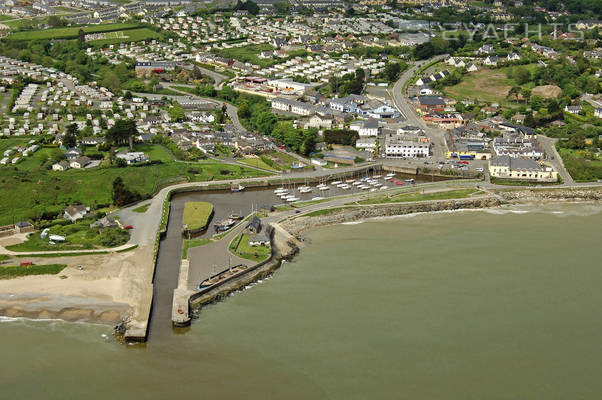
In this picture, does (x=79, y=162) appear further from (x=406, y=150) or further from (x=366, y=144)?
(x=406, y=150)

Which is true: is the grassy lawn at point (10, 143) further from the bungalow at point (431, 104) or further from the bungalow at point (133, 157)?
the bungalow at point (431, 104)

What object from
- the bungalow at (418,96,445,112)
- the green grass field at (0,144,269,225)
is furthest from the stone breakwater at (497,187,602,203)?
the bungalow at (418,96,445,112)

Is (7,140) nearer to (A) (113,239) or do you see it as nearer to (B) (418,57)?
(A) (113,239)

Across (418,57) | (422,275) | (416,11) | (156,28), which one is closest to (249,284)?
(422,275)

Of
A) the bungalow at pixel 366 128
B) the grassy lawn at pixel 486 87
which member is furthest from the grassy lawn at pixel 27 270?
the grassy lawn at pixel 486 87

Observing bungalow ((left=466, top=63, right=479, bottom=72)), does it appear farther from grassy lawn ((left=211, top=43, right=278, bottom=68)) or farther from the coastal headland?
the coastal headland

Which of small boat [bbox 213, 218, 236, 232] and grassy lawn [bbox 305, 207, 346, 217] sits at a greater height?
grassy lawn [bbox 305, 207, 346, 217]
